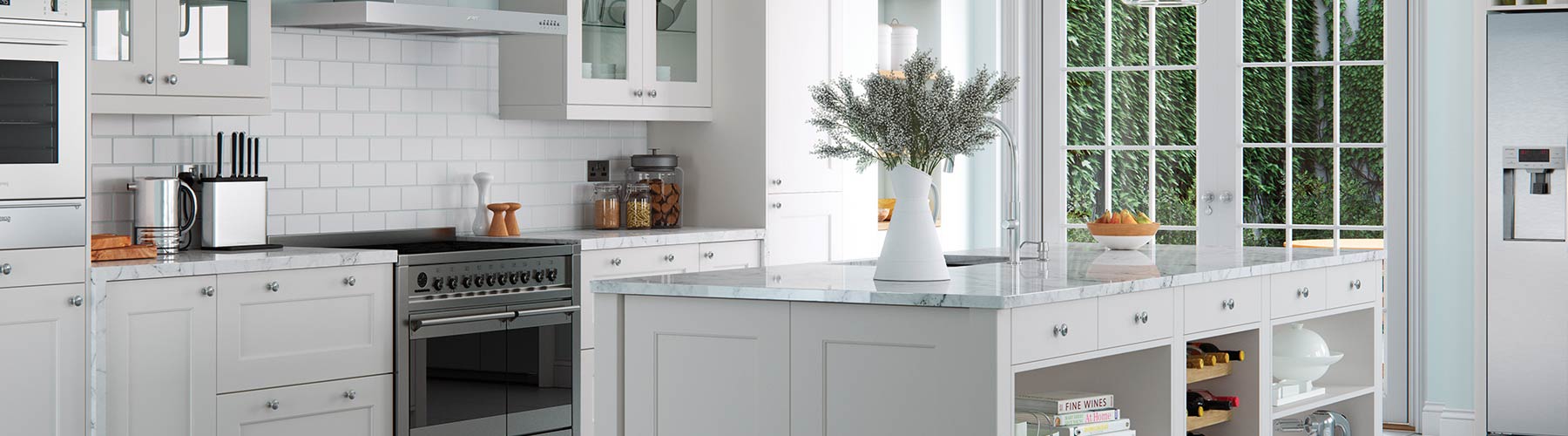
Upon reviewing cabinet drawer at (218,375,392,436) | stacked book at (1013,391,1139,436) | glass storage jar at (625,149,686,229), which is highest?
glass storage jar at (625,149,686,229)

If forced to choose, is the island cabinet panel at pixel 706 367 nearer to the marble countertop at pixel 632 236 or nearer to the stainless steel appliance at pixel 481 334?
the stainless steel appliance at pixel 481 334

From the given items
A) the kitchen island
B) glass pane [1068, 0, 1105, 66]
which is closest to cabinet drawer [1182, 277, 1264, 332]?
the kitchen island

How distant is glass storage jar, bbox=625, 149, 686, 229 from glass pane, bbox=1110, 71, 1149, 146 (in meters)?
2.07

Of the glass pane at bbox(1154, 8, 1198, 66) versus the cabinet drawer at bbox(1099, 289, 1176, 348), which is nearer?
the cabinet drawer at bbox(1099, 289, 1176, 348)

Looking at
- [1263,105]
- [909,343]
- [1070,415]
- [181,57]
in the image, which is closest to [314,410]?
[181,57]

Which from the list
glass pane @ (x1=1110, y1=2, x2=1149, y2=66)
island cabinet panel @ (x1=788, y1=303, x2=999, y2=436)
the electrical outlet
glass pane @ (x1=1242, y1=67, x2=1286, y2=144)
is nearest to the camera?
island cabinet panel @ (x1=788, y1=303, x2=999, y2=436)

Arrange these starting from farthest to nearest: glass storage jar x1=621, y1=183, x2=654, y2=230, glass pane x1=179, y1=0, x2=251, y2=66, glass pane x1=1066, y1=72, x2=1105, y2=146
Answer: glass pane x1=1066, y1=72, x2=1105, y2=146 < glass storage jar x1=621, y1=183, x2=654, y2=230 < glass pane x1=179, y1=0, x2=251, y2=66

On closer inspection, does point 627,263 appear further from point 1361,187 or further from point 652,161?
point 1361,187

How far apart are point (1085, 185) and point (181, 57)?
4134mm

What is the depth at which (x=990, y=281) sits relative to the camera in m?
3.56

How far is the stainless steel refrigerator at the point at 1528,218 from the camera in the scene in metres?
5.59

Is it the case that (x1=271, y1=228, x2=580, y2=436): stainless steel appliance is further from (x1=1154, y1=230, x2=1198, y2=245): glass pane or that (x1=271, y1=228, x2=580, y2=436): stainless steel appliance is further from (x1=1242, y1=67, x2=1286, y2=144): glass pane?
(x1=1242, y1=67, x2=1286, y2=144): glass pane

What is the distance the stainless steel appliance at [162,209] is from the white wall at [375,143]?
15cm

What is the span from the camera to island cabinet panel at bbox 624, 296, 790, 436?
11.2ft
